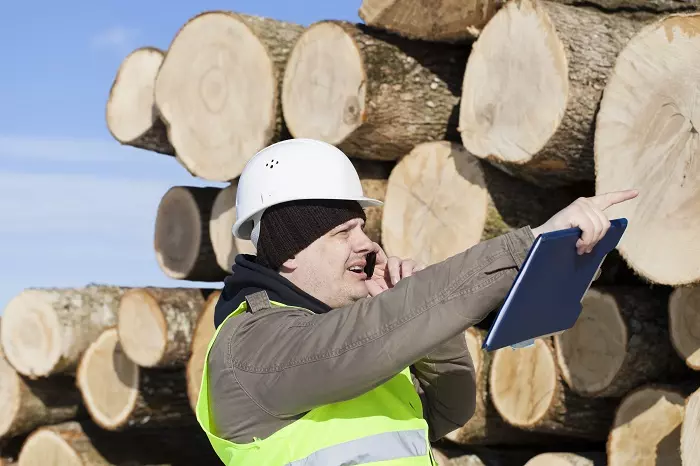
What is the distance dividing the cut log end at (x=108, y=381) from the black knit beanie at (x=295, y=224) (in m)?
3.49

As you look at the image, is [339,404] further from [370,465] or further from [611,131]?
[611,131]

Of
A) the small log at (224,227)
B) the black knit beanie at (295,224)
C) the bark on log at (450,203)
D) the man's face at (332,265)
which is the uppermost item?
the black knit beanie at (295,224)

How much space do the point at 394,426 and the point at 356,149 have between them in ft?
8.10

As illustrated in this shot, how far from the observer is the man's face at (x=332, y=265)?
2.15 metres

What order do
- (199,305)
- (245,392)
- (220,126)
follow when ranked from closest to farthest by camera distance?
(245,392) < (220,126) < (199,305)

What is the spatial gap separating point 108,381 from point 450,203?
2.43m

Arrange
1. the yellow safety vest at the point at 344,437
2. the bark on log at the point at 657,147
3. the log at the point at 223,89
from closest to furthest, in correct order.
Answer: the yellow safety vest at the point at 344,437 < the bark on log at the point at 657,147 < the log at the point at 223,89

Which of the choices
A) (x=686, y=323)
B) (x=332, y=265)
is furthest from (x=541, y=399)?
(x=332, y=265)

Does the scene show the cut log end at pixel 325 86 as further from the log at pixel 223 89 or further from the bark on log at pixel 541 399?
the bark on log at pixel 541 399

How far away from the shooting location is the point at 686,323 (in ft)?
11.6

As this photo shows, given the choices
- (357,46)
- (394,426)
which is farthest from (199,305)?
(394,426)

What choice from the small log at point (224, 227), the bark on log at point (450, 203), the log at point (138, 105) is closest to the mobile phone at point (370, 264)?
the bark on log at point (450, 203)

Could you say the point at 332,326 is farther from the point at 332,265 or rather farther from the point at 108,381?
the point at 108,381

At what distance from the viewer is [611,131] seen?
352 cm
